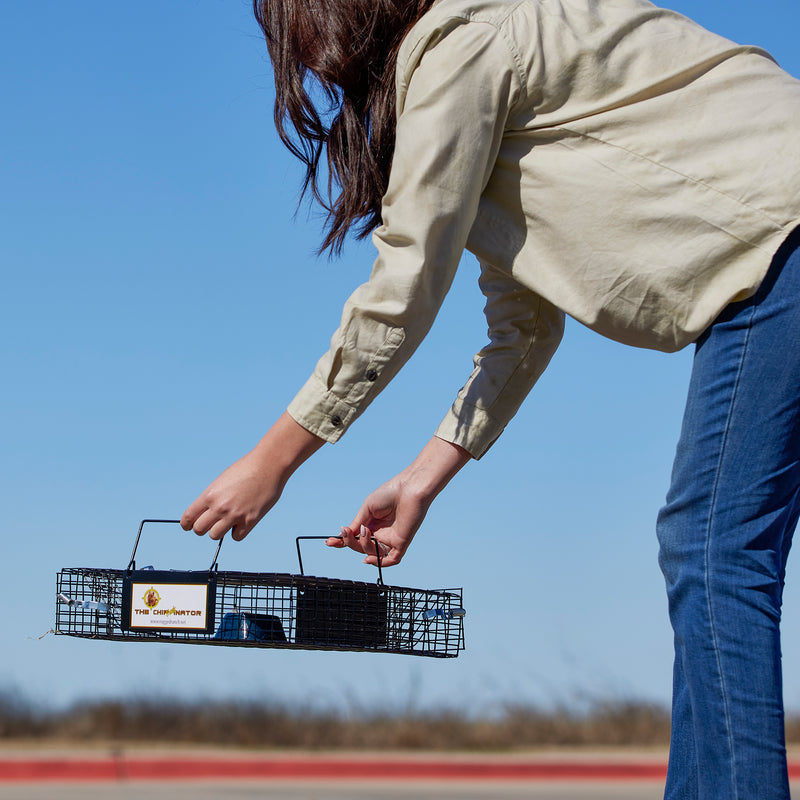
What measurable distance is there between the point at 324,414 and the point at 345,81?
571mm

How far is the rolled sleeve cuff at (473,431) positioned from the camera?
6.03 ft

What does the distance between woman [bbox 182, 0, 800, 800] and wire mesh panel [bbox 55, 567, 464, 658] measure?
41 centimetres

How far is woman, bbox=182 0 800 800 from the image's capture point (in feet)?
4.10

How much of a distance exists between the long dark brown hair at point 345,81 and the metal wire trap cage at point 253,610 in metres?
0.65

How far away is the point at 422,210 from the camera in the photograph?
4.40 feet

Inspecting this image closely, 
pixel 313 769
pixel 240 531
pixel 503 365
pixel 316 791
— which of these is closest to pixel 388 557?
pixel 503 365

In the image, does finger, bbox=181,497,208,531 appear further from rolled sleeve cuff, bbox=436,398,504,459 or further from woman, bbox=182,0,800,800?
rolled sleeve cuff, bbox=436,398,504,459

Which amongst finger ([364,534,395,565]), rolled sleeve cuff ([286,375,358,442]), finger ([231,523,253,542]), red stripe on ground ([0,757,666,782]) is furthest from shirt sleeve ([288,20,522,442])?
red stripe on ground ([0,757,666,782])

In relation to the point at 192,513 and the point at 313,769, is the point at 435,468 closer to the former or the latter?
the point at 192,513

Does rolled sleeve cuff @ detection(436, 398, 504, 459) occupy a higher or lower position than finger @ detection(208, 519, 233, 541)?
higher

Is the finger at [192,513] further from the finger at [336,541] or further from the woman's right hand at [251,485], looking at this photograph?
the finger at [336,541]

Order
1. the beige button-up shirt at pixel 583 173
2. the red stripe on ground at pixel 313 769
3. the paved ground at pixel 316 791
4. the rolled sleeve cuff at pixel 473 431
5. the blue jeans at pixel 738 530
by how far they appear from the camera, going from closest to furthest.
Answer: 1. the blue jeans at pixel 738 530
2. the beige button-up shirt at pixel 583 173
3. the rolled sleeve cuff at pixel 473 431
4. the paved ground at pixel 316 791
5. the red stripe on ground at pixel 313 769

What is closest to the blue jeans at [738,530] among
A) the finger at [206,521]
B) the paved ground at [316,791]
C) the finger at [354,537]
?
the finger at [206,521]

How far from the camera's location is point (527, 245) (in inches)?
55.9
